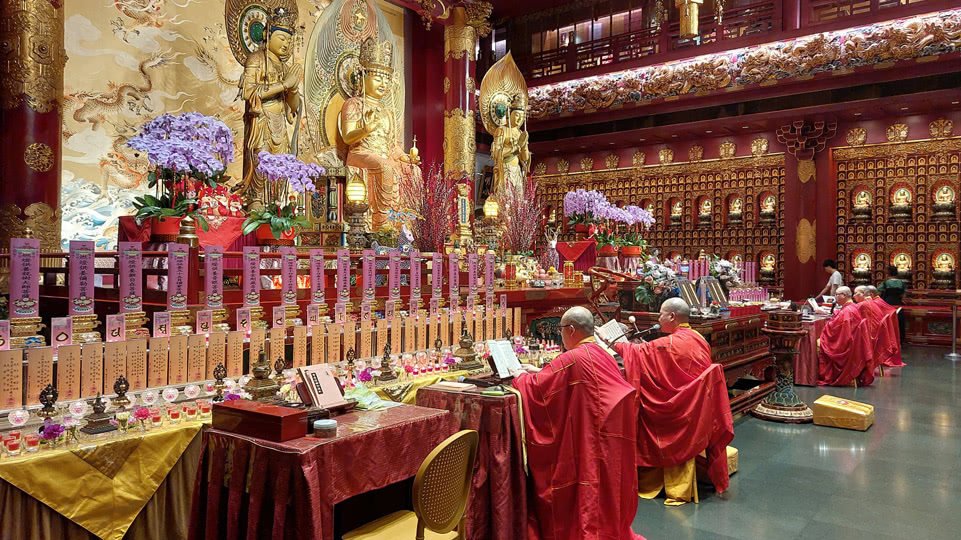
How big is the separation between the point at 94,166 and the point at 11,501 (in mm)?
5709

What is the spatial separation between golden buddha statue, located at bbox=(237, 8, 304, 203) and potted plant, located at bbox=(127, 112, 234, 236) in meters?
2.94

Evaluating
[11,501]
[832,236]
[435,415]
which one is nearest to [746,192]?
[832,236]

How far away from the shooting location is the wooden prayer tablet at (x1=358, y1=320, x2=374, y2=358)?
336cm

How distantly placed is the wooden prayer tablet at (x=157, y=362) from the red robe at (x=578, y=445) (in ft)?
4.66

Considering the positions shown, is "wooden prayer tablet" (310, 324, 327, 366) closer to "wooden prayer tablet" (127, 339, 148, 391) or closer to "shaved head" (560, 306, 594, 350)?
"wooden prayer tablet" (127, 339, 148, 391)

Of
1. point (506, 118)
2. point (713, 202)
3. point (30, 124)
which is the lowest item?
point (30, 124)

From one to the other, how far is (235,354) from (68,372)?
642mm

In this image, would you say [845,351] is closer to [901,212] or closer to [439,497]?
[901,212]

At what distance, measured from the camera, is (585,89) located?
12.0m

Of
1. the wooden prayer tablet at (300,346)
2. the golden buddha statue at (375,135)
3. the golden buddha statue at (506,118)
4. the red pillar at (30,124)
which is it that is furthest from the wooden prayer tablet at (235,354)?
the golden buddha statue at (506,118)

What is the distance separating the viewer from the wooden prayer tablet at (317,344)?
3098 millimetres

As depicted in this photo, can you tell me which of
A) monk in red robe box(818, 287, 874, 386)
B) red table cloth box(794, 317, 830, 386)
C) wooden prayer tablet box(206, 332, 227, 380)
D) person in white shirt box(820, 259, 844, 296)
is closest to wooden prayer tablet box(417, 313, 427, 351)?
wooden prayer tablet box(206, 332, 227, 380)

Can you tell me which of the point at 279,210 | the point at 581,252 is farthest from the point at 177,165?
the point at 581,252

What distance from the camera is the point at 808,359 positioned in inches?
271
